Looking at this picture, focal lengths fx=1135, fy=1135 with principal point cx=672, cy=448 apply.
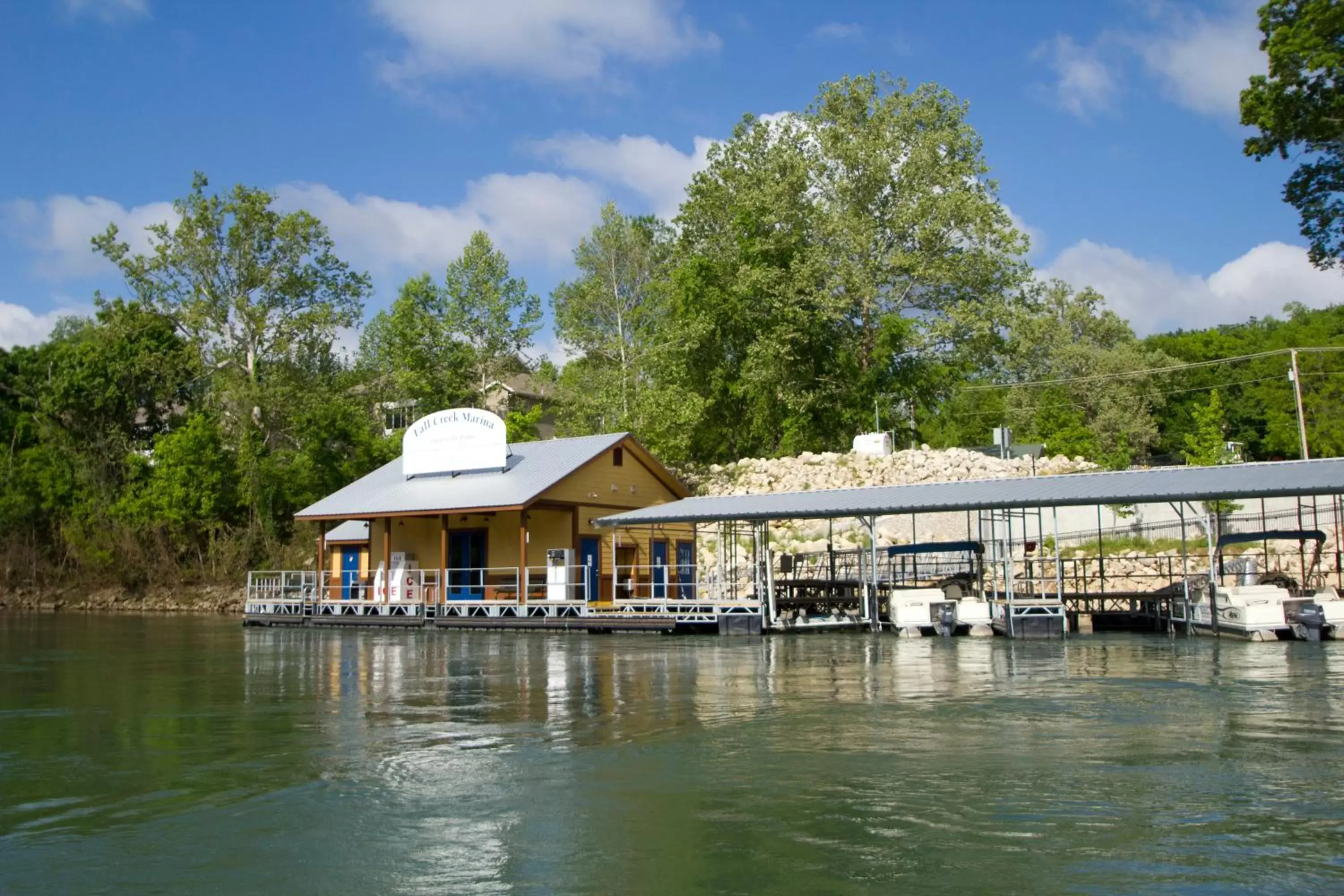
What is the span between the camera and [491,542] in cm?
3534

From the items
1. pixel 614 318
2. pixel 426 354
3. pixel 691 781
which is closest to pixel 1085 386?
pixel 614 318

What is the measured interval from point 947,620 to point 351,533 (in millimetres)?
21749

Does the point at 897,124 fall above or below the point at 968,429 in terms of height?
above

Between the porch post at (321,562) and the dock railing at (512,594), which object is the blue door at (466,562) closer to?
the dock railing at (512,594)

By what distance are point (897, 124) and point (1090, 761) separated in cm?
4380

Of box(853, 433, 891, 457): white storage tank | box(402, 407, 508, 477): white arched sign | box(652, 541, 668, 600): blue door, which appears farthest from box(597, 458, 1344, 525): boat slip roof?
box(853, 433, 891, 457): white storage tank

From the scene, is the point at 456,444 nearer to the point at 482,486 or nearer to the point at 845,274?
the point at 482,486

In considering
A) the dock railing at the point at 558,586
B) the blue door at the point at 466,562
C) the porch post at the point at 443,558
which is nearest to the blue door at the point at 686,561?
the dock railing at the point at 558,586

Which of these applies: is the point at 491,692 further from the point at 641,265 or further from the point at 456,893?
the point at 641,265

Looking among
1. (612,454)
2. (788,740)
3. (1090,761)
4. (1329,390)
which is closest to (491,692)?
(788,740)

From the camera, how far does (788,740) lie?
12.1 m

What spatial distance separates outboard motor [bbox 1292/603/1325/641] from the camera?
888 inches

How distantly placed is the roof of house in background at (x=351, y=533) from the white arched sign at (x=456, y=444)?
2.73 metres

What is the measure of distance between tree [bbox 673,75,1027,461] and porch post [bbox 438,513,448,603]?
50.1 feet
